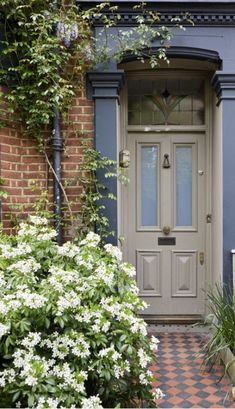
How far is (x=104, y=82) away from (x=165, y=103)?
98cm

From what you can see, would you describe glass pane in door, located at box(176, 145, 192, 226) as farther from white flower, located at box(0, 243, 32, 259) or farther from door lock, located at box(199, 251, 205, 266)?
white flower, located at box(0, 243, 32, 259)

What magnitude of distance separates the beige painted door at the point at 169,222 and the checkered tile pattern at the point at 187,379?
2.12 feet

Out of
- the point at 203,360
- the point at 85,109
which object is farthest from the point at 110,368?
the point at 85,109

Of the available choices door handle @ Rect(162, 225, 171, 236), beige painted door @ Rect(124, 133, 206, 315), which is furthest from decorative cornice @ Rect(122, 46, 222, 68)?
door handle @ Rect(162, 225, 171, 236)

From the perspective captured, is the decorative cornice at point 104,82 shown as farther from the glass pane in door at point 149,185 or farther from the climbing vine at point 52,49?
the glass pane in door at point 149,185

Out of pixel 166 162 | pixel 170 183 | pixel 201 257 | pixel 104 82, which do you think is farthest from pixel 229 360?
pixel 104 82

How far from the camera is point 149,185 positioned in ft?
14.6

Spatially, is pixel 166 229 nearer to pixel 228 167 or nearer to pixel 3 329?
pixel 228 167

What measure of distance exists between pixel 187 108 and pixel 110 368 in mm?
3186

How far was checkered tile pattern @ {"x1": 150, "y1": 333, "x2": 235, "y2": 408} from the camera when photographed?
9.19 ft

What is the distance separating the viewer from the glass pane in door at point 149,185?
4.43m

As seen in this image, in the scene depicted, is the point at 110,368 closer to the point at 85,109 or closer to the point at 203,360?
the point at 203,360

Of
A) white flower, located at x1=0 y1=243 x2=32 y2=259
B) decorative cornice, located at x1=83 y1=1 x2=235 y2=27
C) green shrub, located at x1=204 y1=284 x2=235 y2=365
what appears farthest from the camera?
decorative cornice, located at x1=83 y1=1 x2=235 y2=27

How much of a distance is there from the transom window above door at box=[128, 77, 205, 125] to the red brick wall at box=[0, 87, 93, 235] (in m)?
0.80
